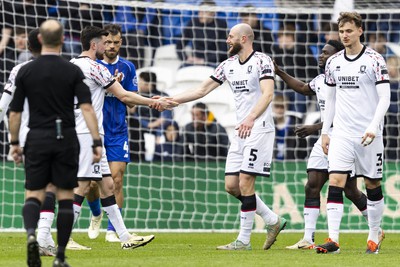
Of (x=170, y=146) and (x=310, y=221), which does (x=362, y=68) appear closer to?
(x=310, y=221)

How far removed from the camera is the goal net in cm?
1695

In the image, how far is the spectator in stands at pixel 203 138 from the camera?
1753 cm

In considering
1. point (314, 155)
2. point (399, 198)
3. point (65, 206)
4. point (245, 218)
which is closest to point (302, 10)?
point (399, 198)

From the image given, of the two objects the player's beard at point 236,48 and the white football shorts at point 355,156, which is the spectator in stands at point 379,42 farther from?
the white football shorts at point 355,156

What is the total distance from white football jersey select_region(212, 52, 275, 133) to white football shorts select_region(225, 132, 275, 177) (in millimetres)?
103

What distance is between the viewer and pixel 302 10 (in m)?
18.2

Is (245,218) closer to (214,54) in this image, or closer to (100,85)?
(100,85)

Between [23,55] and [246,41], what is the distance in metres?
5.89

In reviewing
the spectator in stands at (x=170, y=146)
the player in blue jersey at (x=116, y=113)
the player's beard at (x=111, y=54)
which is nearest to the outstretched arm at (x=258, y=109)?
the player in blue jersey at (x=116, y=113)

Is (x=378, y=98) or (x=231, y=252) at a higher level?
(x=378, y=98)

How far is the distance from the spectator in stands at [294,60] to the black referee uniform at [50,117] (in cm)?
935

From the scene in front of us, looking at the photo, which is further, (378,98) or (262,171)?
(262,171)

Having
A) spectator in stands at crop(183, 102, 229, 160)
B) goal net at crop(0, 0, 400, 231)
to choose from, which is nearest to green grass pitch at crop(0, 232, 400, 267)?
goal net at crop(0, 0, 400, 231)

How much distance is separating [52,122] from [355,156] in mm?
3634
